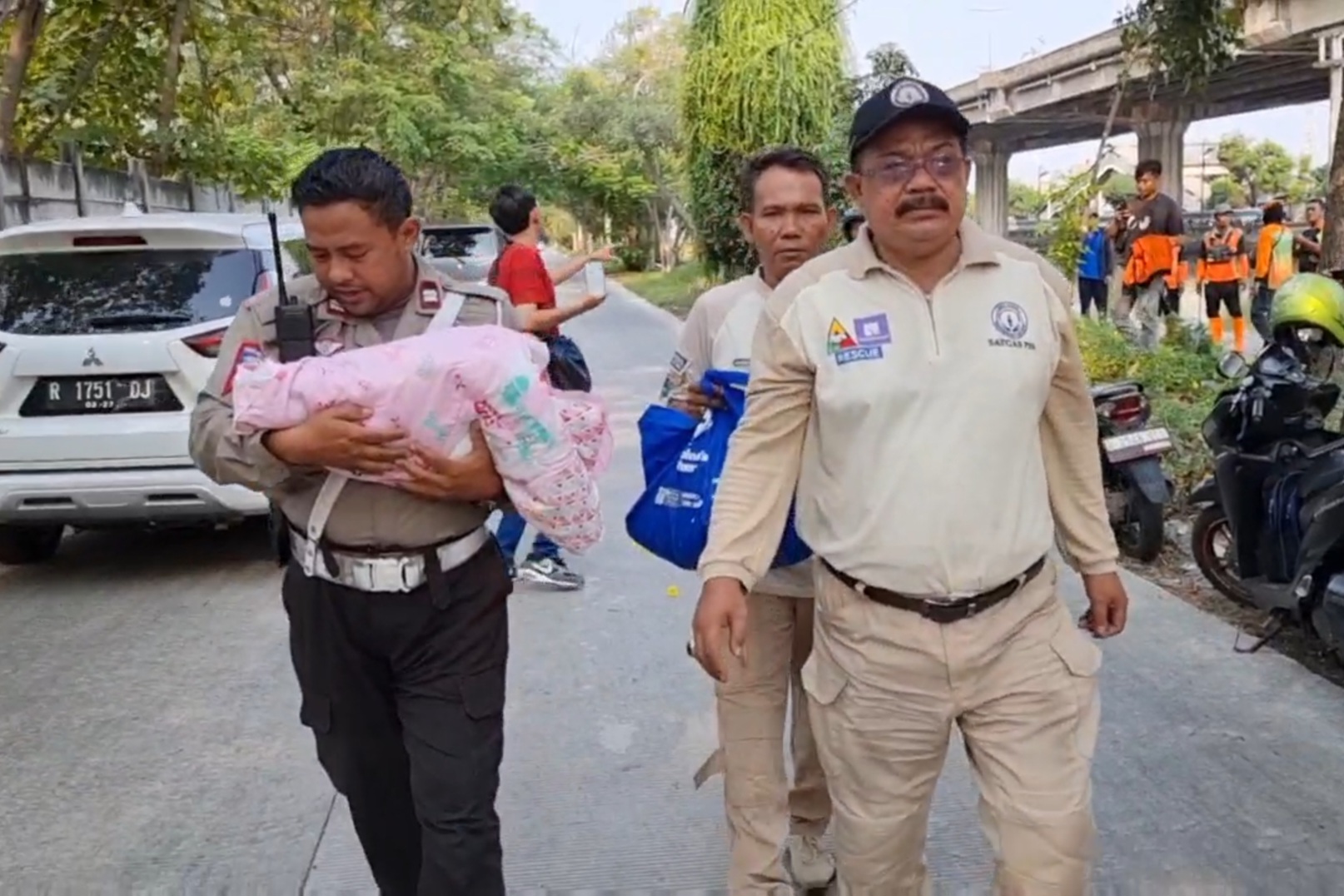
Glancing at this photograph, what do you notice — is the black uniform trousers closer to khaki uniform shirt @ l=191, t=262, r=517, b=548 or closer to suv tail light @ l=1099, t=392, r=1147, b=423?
khaki uniform shirt @ l=191, t=262, r=517, b=548

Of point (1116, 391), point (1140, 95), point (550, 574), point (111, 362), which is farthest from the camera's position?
point (1140, 95)

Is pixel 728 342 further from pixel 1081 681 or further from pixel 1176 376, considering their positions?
pixel 1176 376

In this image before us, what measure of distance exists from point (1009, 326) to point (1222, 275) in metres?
13.0

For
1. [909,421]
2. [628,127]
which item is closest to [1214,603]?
[909,421]

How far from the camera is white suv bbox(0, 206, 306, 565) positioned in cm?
601

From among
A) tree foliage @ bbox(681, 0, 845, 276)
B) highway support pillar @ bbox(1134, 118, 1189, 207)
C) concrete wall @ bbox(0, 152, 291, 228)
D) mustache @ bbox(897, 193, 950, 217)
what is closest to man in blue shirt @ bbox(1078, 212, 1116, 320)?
tree foliage @ bbox(681, 0, 845, 276)

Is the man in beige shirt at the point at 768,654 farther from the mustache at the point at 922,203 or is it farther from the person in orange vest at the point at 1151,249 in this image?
the person in orange vest at the point at 1151,249

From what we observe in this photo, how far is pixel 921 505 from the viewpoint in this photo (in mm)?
2379

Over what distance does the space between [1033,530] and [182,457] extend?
180 inches

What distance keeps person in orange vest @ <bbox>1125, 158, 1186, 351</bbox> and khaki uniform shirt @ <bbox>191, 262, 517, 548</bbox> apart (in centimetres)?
1002

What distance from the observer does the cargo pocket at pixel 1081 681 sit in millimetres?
2494

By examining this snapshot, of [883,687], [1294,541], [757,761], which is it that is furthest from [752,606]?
[1294,541]

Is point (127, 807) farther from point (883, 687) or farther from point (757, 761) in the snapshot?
point (883, 687)

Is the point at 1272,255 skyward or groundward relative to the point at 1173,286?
skyward
